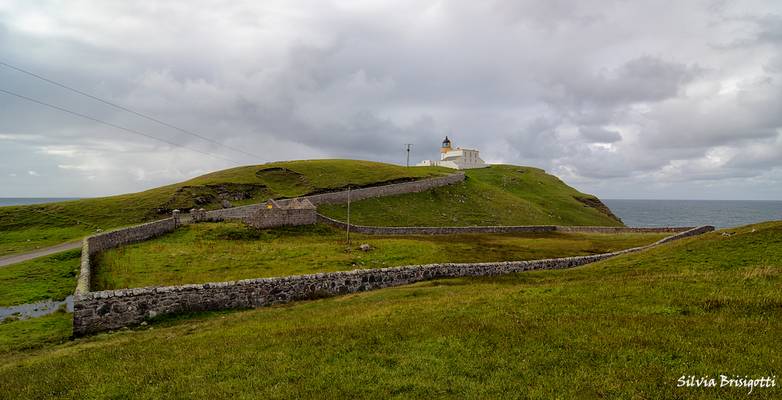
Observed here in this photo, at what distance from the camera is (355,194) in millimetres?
70500

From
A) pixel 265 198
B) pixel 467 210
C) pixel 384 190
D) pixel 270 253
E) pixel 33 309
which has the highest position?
pixel 384 190

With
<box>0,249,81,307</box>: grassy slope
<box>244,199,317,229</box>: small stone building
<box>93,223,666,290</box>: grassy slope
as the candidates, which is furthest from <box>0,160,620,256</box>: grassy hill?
<box>93,223,666,290</box>: grassy slope

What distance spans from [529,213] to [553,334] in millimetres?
74269

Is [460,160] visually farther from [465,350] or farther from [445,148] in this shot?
[465,350]

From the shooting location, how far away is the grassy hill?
5328 cm

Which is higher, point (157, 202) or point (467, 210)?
point (157, 202)

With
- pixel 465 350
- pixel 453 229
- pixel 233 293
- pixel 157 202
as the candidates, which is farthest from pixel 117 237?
pixel 453 229

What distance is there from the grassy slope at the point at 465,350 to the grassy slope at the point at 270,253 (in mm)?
9474

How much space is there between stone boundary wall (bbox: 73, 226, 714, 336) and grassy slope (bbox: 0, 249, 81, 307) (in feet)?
25.8

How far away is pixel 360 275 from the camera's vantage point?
2541 cm

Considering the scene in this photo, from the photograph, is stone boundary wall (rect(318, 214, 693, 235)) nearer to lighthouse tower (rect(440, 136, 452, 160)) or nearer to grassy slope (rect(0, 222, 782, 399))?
grassy slope (rect(0, 222, 782, 399))

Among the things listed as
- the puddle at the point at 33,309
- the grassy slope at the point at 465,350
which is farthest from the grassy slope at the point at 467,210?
the grassy slope at the point at 465,350

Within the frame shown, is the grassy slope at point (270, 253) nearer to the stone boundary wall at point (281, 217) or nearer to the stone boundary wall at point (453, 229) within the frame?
the stone boundary wall at point (281, 217)

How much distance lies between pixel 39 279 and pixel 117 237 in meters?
9.59
